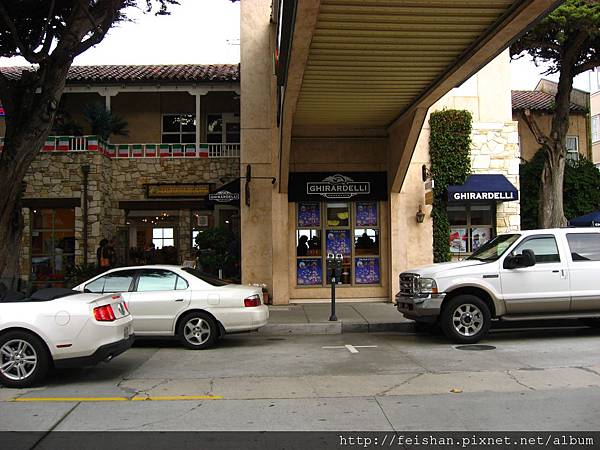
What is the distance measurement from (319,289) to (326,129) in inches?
172

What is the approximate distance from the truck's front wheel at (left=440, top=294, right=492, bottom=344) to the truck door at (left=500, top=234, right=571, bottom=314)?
1.59 ft

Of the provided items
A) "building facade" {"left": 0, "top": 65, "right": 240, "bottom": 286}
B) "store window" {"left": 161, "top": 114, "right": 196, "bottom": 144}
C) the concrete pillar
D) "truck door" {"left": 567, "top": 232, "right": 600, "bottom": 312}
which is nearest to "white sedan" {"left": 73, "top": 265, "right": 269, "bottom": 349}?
the concrete pillar

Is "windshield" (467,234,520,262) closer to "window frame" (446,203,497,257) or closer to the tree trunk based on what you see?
"window frame" (446,203,497,257)

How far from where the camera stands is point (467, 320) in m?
9.88

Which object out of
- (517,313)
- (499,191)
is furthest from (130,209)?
(517,313)

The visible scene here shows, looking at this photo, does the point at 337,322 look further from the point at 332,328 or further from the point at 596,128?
the point at 596,128

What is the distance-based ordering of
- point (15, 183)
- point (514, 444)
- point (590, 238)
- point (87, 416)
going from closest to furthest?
point (514, 444), point (87, 416), point (590, 238), point (15, 183)

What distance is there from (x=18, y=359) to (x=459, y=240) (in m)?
11.9

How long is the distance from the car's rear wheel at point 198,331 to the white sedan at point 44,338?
101 inches

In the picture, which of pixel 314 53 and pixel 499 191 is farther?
pixel 499 191

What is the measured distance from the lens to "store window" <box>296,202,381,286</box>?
15617mm

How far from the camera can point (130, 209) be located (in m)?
20.0

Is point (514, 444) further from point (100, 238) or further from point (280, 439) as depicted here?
point (100, 238)

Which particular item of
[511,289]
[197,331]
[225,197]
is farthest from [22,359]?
[225,197]
